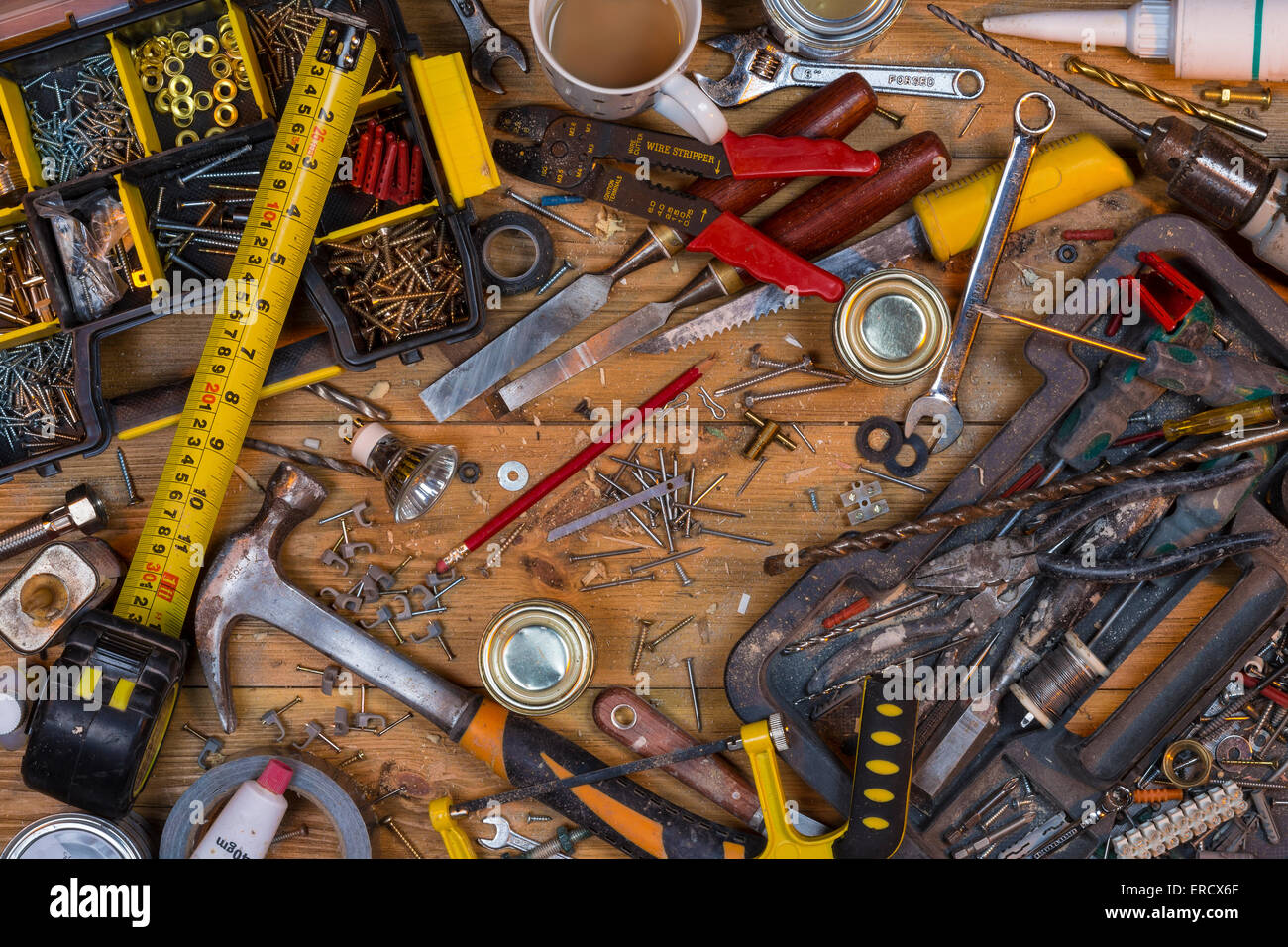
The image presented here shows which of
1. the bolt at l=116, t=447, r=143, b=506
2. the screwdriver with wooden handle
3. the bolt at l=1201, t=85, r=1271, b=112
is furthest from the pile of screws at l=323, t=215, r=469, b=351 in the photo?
the bolt at l=1201, t=85, r=1271, b=112

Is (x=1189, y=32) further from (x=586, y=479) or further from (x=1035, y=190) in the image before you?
(x=586, y=479)

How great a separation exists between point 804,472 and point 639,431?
0.52 m

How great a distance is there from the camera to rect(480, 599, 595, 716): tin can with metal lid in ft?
9.02

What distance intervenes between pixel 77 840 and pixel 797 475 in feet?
7.93

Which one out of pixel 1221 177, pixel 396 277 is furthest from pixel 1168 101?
pixel 396 277

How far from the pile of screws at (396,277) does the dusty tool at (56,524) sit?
1.00 meters

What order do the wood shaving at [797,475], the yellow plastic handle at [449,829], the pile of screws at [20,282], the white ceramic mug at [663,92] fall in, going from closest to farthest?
the white ceramic mug at [663,92] < the pile of screws at [20,282] < the yellow plastic handle at [449,829] < the wood shaving at [797,475]

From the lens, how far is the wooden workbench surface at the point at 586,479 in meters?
2.81

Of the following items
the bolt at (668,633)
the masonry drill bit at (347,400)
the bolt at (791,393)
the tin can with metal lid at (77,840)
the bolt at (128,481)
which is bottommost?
the tin can with metal lid at (77,840)

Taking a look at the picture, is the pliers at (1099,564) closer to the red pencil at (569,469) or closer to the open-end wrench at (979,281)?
the open-end wrench at (979,281)

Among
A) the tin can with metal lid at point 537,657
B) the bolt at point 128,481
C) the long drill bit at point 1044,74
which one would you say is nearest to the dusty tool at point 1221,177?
the long drill bit at point 1044,74

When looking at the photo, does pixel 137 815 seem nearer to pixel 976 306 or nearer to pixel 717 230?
pixel 717 230

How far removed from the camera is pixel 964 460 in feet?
9.34

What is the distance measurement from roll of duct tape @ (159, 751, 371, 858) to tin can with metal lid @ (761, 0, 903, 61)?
2.58 m
